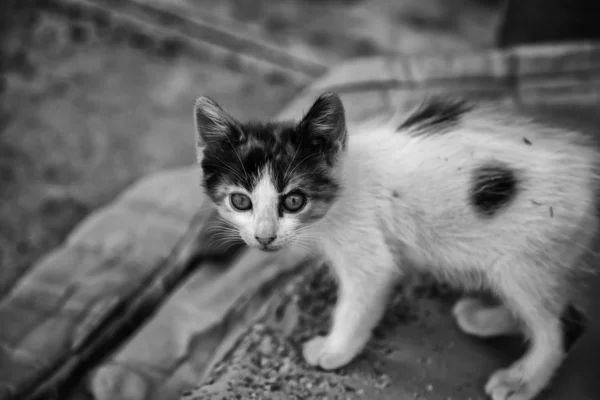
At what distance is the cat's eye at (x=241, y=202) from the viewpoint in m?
1.16

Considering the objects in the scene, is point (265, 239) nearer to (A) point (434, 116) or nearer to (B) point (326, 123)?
(B) point (326, 123)

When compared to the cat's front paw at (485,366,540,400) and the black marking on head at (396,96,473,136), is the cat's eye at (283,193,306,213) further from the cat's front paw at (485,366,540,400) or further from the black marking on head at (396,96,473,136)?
the cat's front paw at (485,366,540,400)

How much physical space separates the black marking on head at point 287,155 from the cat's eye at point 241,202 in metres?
0.03

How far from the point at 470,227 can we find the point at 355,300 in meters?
0.29

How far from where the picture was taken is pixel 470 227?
119cm

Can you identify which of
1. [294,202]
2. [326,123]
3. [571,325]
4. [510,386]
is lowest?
[510,386]

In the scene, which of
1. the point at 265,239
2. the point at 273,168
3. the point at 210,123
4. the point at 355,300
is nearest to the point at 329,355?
the point at 355,300

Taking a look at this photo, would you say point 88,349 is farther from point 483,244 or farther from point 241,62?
point 241,62

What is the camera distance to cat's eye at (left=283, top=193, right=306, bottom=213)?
3.76 ft

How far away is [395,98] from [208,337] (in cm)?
108

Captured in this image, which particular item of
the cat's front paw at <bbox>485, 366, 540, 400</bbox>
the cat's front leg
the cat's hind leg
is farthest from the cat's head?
the cat's front paw at <bbox>485, 366, 540, 400</bbox>

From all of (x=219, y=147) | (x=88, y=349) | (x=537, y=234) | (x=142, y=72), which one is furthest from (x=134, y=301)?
(x=142, y=72)

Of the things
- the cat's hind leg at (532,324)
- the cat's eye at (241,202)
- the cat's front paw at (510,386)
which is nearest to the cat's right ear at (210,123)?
the cat's eye at (241,202)

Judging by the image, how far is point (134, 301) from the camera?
1.70 metres
